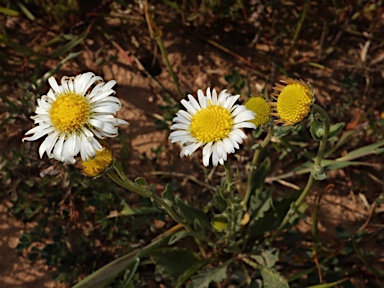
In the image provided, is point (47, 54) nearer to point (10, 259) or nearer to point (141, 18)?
point (141, 18)

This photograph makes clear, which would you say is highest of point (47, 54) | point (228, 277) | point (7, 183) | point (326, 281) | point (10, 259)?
point (47, 54)

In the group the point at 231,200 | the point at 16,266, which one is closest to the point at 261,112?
the point at 231,200

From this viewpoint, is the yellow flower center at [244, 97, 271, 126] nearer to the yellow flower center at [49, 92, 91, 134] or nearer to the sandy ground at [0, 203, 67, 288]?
the yellow flower center at [49, 92, 91, 134]

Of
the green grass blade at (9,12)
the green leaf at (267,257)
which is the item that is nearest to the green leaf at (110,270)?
the green leaf at (267,257)

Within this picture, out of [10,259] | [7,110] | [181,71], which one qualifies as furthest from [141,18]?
[10,259]

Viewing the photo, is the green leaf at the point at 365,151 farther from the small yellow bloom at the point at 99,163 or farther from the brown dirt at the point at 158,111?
the small yellow bloom at the point at 99,163

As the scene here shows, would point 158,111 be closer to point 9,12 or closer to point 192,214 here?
point 192,214

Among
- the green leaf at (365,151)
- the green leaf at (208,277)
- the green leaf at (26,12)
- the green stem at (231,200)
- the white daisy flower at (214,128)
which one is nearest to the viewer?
the white daisy flower at (214,128)
